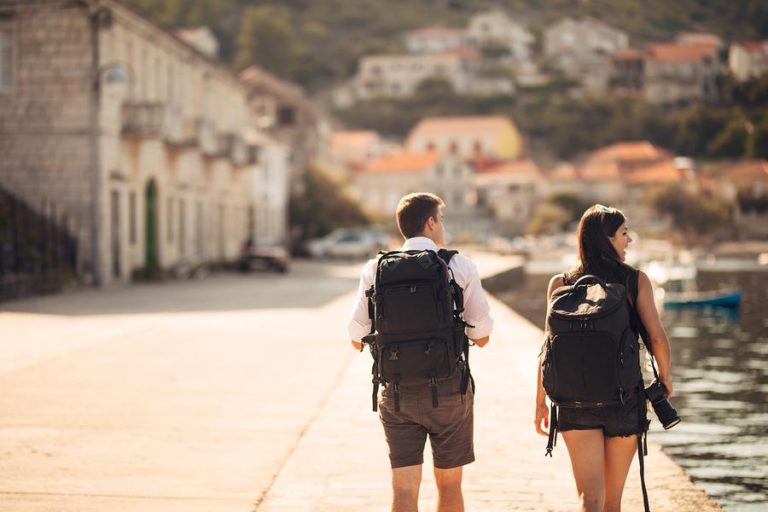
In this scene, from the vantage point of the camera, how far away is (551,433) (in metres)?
5.62

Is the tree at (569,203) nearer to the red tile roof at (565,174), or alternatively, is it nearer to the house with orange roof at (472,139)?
the red tile roof at (565,174)

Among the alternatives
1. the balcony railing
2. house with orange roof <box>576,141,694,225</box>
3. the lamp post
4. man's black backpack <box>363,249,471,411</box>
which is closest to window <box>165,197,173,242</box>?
the balcony railing

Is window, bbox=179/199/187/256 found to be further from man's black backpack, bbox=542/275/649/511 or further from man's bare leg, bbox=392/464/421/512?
man's black backpack, bbox=542/275/649/511

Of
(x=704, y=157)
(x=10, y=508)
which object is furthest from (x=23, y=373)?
(x=704, y=157)

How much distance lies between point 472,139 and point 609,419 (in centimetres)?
16529

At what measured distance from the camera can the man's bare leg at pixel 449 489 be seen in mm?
5547

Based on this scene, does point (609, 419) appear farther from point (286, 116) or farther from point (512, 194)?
point (512, 194)

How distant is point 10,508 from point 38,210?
25563mm

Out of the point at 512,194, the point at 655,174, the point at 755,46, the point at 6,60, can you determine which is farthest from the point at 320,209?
the point at 755,46

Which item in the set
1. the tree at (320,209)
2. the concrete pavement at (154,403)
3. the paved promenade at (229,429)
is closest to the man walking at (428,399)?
the paved promenade at (229,429)

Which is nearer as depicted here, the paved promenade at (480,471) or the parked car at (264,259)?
the paved promenade at (480,471)

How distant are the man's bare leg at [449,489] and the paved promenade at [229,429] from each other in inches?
46.7

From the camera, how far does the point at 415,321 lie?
5.21 m

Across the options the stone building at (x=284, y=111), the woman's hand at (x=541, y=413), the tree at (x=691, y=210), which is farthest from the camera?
the tree at (x=691, y=210)
